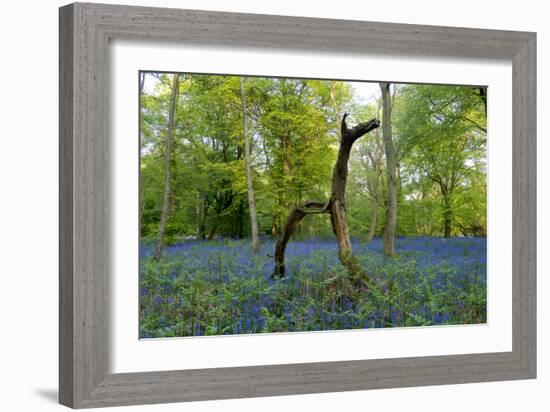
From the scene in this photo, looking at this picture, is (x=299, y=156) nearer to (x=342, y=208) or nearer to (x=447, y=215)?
(x=342, y=208)

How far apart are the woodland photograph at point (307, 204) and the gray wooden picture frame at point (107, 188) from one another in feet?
1.08

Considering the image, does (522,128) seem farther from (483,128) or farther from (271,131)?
(271,131)

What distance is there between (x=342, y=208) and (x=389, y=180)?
50 cm

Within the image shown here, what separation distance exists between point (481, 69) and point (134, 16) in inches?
114

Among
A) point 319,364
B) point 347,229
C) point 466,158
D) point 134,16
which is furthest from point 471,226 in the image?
point 134,16

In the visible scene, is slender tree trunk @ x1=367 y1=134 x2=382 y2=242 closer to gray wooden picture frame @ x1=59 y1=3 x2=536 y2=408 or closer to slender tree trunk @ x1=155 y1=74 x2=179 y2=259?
gray wooden picture frame @ x1=59 y1=3 x2=536 y2=408

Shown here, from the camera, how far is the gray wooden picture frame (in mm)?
6969

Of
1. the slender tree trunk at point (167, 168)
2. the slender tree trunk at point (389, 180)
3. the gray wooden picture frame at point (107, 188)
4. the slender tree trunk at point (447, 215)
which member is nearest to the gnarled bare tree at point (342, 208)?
the slender tree trunk at point (389, 180)

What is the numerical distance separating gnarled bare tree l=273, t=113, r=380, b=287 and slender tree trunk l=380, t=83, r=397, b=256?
13cm

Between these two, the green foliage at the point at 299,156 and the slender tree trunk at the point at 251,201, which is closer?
the green foliage at the point at 299,156

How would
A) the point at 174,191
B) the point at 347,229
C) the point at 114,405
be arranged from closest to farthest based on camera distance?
the point at 114,405
the point at 174,191
the point at 347,229

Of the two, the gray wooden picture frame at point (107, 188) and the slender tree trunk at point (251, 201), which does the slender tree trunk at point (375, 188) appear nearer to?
the gray wooden picture frame at point (107, 188)

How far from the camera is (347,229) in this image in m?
8.08

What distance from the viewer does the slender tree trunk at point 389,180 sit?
8.22 meters
